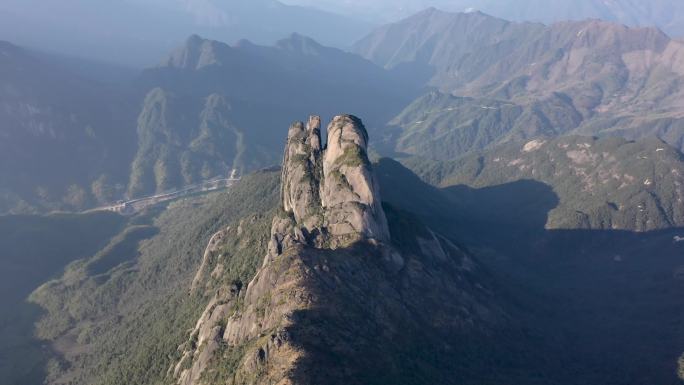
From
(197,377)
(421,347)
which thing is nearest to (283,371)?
(197,377)

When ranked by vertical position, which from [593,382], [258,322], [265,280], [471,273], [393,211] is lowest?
[593,382]

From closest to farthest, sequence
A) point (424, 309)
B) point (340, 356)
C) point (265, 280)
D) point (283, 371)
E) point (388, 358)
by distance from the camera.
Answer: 1. point (283, 371)
2. point (340, 356)
3. point (388, 358)
4. point (265, 280)
5. point (424, 309)

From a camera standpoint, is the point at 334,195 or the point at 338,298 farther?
the point at 334,195

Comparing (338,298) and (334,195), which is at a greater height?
(334,195)

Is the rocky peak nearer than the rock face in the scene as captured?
No

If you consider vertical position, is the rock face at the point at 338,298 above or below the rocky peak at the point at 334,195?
below

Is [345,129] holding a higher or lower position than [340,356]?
higher

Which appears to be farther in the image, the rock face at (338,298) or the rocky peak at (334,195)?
the rocky peak at (334,195)

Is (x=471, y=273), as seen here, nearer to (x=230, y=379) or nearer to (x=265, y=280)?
(x=265, y=280)
